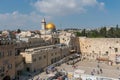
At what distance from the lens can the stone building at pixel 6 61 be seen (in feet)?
86.3

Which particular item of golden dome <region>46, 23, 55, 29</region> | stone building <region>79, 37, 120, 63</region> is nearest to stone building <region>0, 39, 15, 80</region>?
stone building <region>79, 37, 120, 63</region>

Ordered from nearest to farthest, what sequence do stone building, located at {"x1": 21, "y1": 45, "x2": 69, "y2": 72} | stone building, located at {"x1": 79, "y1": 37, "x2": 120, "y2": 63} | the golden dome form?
stone building, located at {"x1": 21, "y1": 45, "x2": 69, "y2": 72} → stone building, located at {"x1": 79, "y1": 37, "x2": 120, "y2": 63} → the golden dome

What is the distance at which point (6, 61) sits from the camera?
89.4 feet

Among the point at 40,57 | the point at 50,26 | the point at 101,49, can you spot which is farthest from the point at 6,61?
the point at 50,26

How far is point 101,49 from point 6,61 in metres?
28.6

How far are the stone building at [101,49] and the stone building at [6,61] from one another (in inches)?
909

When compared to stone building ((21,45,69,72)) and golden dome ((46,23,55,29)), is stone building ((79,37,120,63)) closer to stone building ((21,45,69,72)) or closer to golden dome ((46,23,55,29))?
stone building ((21,45,69,72))

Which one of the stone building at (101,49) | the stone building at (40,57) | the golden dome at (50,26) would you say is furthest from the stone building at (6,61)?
the golden dome at (50,26)

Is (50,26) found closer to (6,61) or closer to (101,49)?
(101,49)

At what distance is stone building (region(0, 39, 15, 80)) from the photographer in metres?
26.3

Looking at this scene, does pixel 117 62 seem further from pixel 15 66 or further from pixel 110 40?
pixel 15 66

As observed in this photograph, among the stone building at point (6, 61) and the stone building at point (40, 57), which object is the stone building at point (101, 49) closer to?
the stone building at point (40, 57)

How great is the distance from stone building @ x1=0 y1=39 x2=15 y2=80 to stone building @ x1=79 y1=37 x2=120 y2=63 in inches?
909

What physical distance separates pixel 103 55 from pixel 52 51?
15.4m
